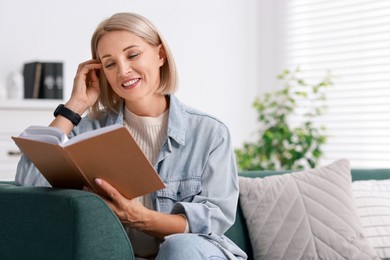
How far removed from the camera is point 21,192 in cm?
199

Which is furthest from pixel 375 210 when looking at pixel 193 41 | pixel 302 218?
pixel 193 41

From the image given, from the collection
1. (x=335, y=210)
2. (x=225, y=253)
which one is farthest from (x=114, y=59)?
(x=335, y=210)

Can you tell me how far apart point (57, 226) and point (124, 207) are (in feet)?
0.70

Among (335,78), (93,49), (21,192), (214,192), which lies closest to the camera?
(21,192)

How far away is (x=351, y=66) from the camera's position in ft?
15.9

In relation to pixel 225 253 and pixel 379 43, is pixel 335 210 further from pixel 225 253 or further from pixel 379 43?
pixel 379 43

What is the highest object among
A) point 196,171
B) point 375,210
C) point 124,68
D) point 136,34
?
point 136,34

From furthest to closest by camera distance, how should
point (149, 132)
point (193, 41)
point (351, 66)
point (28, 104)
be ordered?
point (193, 41)
point (351, 66)
point (28, 104)
point (149, 132)

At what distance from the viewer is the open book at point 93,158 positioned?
1.82m

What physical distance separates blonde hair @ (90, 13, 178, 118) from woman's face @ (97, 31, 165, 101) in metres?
0.02

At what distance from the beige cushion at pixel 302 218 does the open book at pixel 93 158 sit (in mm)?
844

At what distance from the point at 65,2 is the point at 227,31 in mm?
1309

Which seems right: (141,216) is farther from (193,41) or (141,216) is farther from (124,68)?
(193,41)

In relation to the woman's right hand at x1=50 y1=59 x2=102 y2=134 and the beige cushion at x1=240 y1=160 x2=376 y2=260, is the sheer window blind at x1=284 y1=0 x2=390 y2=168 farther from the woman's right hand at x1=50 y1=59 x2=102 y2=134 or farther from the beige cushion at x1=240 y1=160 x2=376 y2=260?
the woman's right hand at x1=50 y1=59 x2=102 y2=134
